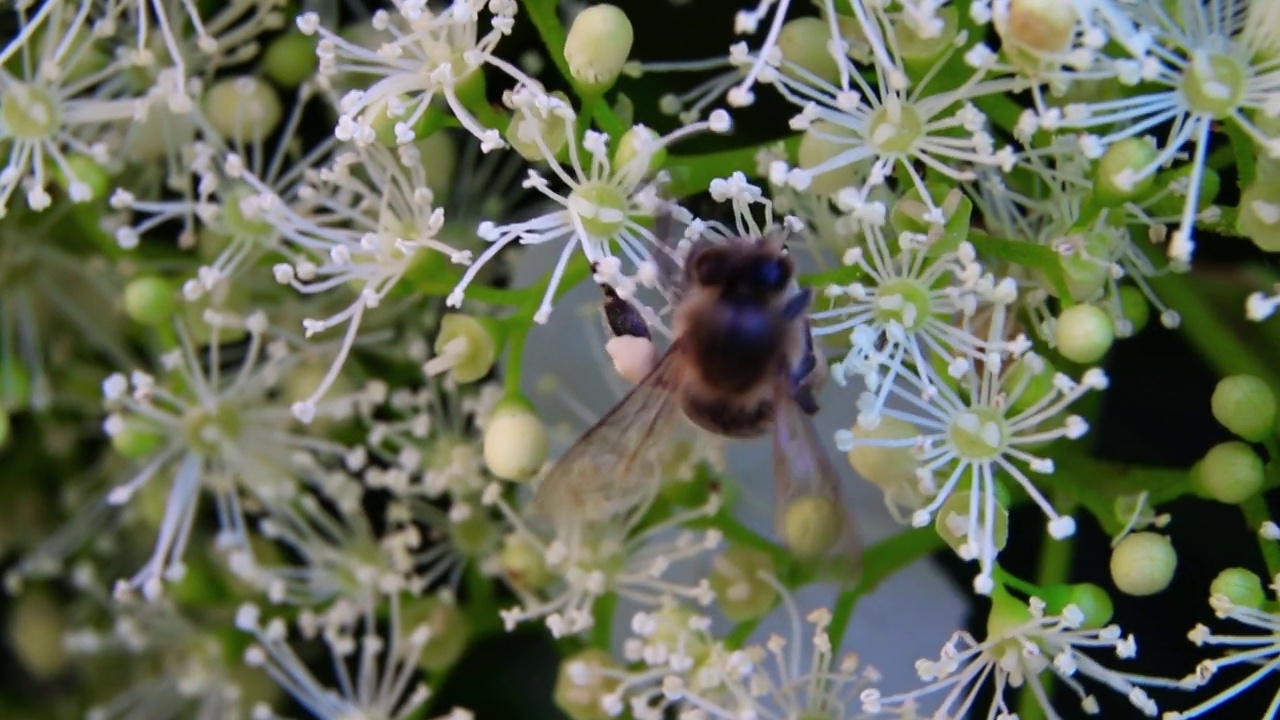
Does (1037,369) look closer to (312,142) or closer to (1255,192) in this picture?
(1255,192)

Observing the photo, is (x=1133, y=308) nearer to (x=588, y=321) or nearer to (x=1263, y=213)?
(x=1263, y=213)

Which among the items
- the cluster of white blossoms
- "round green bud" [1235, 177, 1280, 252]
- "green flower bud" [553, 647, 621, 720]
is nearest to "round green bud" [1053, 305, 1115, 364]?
the cluster of white blossoms

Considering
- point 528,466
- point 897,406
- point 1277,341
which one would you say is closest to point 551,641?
point 528,466

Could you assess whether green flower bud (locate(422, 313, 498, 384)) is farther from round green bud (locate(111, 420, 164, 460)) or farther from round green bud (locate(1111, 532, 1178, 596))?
round green bud (locate(1111, 532, 1178, 596))

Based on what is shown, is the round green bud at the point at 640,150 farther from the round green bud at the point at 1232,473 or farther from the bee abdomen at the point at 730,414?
the round green bud at the point at 1232,473

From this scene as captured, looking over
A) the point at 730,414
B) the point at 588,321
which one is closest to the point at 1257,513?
the point at 730,414
